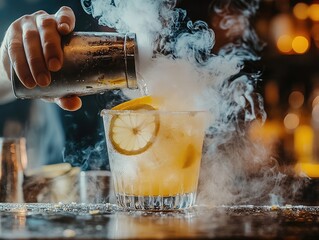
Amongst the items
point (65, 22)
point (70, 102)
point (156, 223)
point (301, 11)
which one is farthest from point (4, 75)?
point (301, 11)

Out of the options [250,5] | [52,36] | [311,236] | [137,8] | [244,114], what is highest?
[250,5]

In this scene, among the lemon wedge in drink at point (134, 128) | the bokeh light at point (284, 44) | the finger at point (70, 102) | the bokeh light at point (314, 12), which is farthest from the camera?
the bokeh light at point (314, 12)

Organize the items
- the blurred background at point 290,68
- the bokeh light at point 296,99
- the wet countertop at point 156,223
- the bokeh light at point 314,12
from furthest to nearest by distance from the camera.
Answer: the bokeh light at point 296,99
the bokeh light at point 314,12
the blurred background at point 290,68
the wet countertop at point 156,223

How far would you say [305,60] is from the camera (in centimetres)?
582

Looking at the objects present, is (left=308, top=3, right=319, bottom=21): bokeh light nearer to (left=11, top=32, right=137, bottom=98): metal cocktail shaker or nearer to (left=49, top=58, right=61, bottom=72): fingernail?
(left=11, top=32, right=137, bottom=98): metal cocktail shaker

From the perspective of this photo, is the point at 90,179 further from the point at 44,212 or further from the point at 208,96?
the point at 44,212

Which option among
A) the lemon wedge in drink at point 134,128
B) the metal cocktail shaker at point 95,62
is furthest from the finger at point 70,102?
Answer: the lemon wedge in drink at point 134,128

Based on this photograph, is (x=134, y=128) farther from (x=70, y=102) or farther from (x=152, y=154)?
(x=70, y=102)

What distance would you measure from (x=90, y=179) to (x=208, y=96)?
47 cm

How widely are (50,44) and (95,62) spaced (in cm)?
12

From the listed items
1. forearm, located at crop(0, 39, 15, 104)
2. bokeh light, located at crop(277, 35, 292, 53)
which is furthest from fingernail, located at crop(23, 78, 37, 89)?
bokeh light, located at crop(277, 35, 292, 53)

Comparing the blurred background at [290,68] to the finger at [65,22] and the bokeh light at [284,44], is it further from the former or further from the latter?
the finger at [65,22]

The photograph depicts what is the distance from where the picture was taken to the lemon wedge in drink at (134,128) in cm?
141

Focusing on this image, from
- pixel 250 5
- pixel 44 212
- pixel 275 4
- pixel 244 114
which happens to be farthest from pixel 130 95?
pixel 275 4
